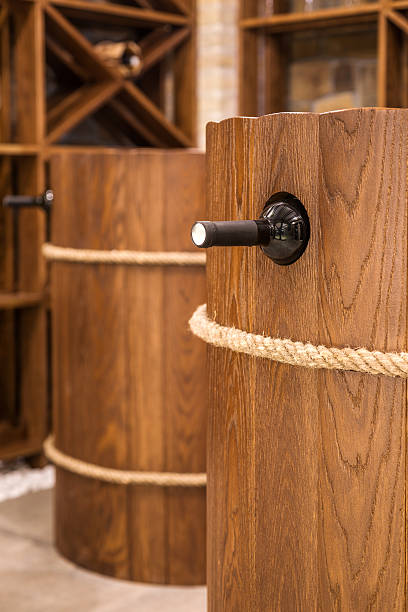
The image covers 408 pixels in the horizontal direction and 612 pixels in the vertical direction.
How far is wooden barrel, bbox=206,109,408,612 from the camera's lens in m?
0.93

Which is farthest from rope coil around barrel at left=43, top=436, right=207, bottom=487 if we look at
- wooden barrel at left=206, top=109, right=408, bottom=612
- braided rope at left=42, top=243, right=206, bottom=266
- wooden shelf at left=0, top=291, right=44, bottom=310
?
wooden barrel at left=206, top=109, right=408, bottom=612

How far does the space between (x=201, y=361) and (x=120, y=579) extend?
586 millimetres

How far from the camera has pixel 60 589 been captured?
2070 millimetres


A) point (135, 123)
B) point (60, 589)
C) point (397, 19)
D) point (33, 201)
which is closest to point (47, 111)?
point (135, 123)

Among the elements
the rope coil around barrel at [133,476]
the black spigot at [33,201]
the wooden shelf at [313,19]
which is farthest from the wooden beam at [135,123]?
the rope coil around barrel at [133,476]

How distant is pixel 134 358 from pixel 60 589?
1.90ft

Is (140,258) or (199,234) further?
(140,258)

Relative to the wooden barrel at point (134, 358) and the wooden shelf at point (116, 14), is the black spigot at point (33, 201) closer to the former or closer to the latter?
the wooden barrel at point (134, 358)

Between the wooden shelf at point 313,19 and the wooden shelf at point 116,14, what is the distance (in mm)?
285

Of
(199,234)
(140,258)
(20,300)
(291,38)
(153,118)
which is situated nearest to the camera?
(199,234)

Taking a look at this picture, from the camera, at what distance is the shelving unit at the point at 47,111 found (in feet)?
9.49

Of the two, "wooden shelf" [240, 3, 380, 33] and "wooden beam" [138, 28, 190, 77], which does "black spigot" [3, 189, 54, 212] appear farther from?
"wooden shelf" [240, 3, 380, 33]

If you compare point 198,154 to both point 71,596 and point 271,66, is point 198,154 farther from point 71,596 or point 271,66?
point 271,66

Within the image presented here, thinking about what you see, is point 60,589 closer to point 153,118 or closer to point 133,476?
point 133,476
